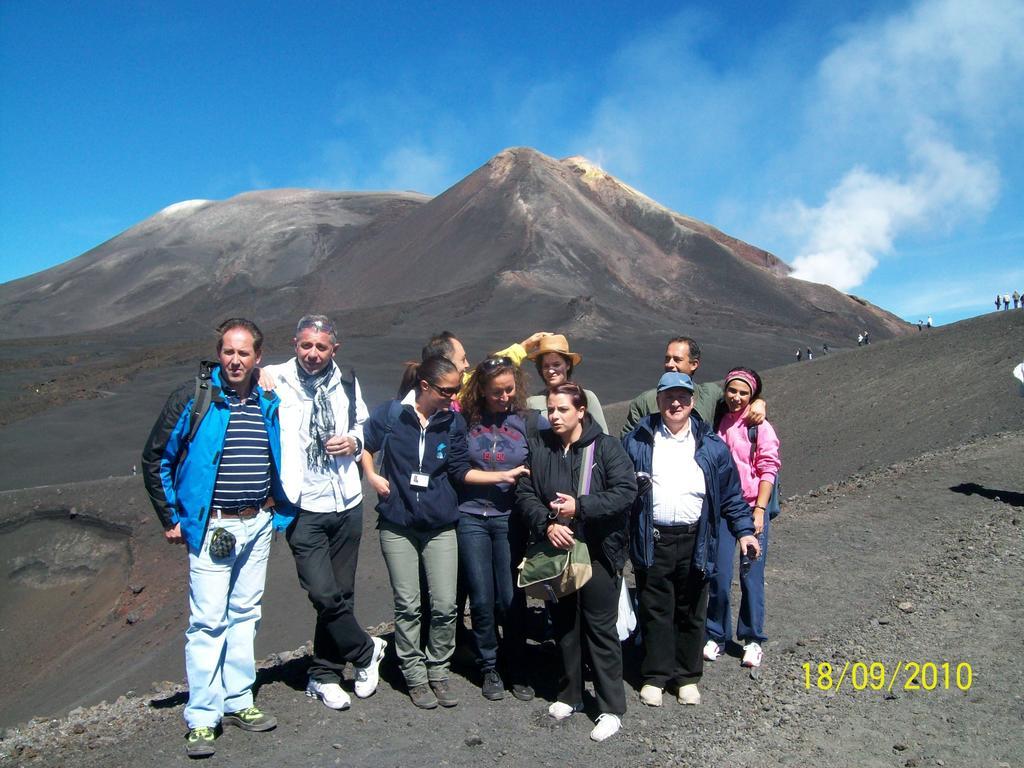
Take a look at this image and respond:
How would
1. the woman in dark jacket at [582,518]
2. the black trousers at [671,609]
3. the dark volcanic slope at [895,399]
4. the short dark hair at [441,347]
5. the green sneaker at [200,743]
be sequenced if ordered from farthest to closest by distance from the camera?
the dark volcanic slope at [895,399], the short dark hair at [441,347], the black trousers at [671,609], the woman in dark jacket at [582,518], the green sneaker at [200,743]

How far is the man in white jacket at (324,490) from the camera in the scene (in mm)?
3492

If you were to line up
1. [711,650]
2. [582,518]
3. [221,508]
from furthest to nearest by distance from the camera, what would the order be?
[711,650] → [582,518] → [221,508]

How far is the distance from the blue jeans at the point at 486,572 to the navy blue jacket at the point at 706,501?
1.92 feet

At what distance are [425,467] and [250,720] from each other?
4.09 feet

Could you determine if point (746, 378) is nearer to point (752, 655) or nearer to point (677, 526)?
point (677, 526)

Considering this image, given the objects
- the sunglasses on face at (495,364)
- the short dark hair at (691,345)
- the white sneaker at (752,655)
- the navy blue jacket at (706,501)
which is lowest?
the white sneaker at (752,655)

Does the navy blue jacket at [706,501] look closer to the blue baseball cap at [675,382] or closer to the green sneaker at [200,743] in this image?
the blue baseball cap at [675,382]

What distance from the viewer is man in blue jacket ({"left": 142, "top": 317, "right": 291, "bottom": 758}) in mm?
3189

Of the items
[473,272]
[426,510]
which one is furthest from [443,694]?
[473,272]

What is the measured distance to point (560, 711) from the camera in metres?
3.49

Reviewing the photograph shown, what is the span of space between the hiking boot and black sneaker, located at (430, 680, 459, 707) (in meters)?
0.03

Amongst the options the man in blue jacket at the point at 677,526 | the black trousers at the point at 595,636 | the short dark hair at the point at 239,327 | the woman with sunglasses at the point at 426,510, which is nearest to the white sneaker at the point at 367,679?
the woman with sunglasses at the point at 426,510

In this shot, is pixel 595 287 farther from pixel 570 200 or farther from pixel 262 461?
pixel 262 461

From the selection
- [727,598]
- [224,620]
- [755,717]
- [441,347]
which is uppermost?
[441,347]
